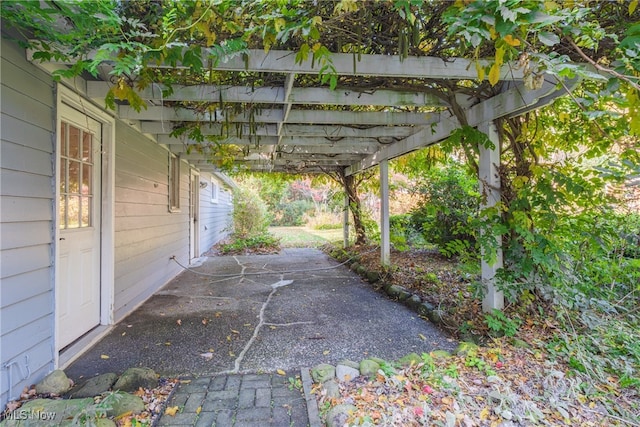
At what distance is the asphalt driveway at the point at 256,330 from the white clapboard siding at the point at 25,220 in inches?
17.4

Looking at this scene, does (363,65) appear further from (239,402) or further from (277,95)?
(239,402)

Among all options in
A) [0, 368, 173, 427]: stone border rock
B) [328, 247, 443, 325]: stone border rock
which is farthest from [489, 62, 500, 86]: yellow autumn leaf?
[0, 368, 173, 427]: stone border rock

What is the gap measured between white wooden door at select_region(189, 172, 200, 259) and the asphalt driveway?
7.35ft

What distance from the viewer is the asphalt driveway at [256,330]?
251 cm

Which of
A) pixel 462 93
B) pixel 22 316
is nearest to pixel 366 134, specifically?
pixel 462 93

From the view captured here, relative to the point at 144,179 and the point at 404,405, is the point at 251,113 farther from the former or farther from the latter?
the point at 404,405

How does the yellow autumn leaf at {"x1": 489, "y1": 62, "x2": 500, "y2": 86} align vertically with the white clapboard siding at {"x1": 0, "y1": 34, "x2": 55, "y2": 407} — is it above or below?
above

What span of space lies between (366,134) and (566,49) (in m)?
2.60

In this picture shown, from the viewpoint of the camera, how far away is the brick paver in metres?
1.80

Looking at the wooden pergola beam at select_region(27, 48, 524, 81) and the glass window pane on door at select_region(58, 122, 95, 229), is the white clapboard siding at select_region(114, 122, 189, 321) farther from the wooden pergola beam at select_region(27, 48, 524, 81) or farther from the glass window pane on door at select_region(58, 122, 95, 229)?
the wooden pergola beam at select_region(27, 48, 524, 81)

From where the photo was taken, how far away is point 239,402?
→ 6.49 ft

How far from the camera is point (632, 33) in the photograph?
59.1 inches

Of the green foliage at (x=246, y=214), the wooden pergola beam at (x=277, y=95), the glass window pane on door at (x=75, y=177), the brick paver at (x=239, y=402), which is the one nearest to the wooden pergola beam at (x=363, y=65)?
the wooden pergola beam at (x=277, y=95)

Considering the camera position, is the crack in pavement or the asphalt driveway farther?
the asphalt driveway
